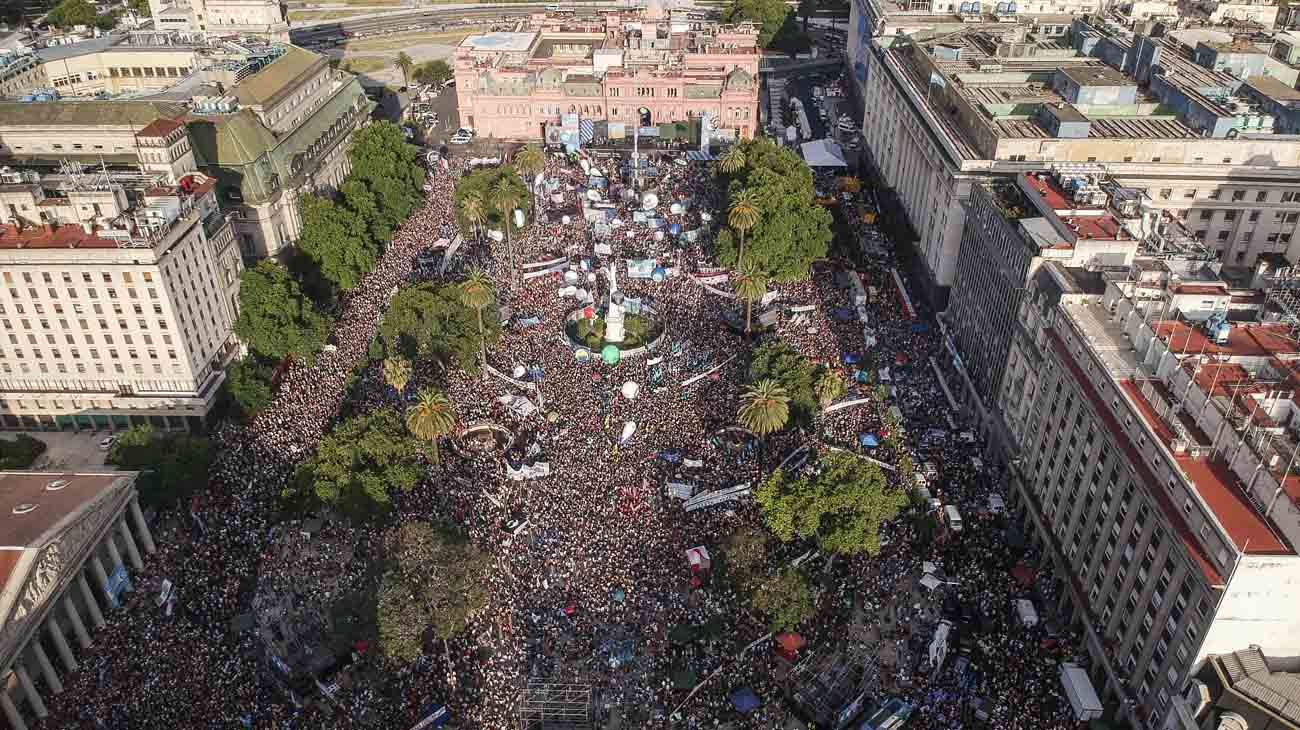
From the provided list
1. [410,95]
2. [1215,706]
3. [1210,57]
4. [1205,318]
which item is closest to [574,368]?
[1205,318]

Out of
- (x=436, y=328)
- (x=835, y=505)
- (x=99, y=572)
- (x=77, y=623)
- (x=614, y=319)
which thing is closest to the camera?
(x=77, y=623)

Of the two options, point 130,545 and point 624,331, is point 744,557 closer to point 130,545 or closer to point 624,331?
point 624,331

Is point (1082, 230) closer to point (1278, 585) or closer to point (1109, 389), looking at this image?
point (1109, 389)

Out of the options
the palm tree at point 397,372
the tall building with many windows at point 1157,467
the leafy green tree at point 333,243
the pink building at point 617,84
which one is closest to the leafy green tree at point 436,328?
the palm tree at point 397,372

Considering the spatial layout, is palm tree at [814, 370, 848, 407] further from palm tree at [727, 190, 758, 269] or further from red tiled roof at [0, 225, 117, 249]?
red tiled roof at [0, 225, 117, 249]

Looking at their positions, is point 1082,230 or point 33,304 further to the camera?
point 33,304

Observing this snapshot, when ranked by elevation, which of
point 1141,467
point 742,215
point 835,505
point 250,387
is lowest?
point 250,387

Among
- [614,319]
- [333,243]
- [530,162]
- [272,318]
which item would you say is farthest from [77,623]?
[530,162]
